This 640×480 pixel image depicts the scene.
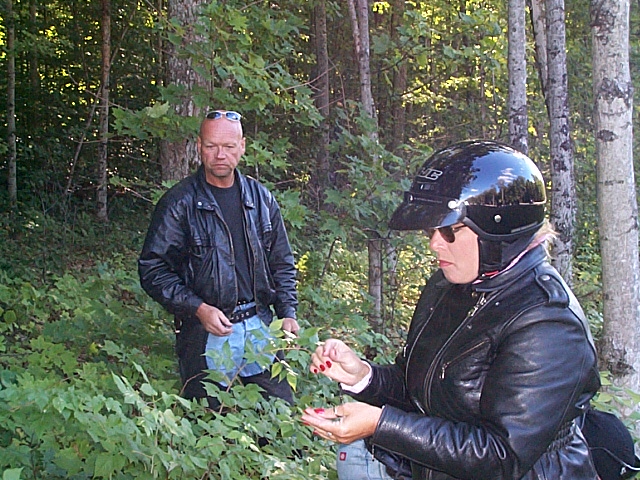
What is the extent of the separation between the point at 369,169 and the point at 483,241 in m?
4.74

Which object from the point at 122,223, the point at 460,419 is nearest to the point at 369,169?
the point at 460,419

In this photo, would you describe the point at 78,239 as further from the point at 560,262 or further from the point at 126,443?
the point at 126,443

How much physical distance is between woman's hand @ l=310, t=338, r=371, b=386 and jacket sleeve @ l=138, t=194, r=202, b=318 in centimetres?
189

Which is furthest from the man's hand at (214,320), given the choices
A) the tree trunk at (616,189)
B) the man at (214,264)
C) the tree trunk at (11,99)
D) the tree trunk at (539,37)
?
the tree trunk at (11,99)

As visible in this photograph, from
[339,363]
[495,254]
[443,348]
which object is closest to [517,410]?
[443,348]

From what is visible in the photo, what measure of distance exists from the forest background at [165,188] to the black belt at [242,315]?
610mm

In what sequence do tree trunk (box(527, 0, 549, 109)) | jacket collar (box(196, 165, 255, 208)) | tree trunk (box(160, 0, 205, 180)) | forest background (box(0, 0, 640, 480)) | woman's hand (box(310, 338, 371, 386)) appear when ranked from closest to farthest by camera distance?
1. woman's hand (box(310, 338, 371, 386))
2. forest background (box(0, 0, 640, 480))
3. jacket collar (box(196, 165, 255, 208))
4. tree trunk (box(160, 0, 205, 180))
5. tree trunk (box(527, 0, 549, 109))

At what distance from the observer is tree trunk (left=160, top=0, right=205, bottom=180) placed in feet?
21.3

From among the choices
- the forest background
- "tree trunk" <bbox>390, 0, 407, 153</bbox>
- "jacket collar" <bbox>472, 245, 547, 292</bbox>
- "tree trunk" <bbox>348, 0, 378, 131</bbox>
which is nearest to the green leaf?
the forest background

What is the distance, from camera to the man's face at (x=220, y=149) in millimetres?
4557

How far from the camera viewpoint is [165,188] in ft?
20.4

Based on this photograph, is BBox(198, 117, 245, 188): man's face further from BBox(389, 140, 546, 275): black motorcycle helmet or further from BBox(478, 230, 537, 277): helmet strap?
BBox(478, 230, 537, 277): helmet strap

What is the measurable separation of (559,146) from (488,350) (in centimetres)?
722

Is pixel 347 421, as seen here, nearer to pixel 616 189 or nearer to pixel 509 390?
pixel 509 390
